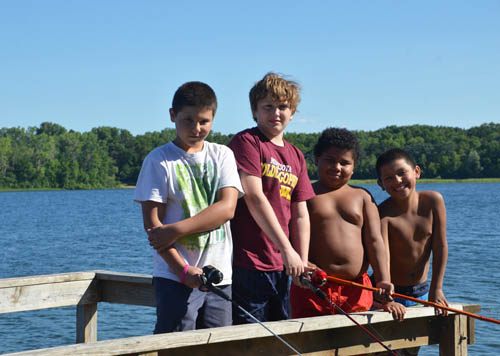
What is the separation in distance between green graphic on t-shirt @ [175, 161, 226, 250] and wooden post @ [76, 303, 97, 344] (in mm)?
2063

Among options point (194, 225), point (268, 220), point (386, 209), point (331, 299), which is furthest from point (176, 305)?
point (386, 209)

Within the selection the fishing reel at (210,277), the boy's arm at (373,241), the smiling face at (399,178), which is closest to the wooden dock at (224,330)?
the fishing reel at (210,277)

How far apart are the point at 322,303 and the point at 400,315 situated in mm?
497

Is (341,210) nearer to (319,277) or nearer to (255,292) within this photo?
(319,277)

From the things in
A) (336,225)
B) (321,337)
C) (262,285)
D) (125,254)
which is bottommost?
(125,254)

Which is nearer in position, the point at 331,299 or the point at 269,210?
the point at 269,210

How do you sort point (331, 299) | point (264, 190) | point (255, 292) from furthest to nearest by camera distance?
point (331, 299) < point (264, 190) < point (255, 292)

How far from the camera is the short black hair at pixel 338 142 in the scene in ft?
13.1

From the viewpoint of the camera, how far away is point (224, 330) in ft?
9.36

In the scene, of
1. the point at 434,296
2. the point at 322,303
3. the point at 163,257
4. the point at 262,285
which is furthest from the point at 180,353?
the point at 434,296

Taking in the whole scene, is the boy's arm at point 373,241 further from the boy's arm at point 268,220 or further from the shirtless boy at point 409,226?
the boy's arm at point 268,220

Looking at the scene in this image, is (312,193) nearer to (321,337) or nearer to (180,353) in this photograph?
(321,337)

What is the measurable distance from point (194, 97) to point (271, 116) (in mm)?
623

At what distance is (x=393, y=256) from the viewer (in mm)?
4316
